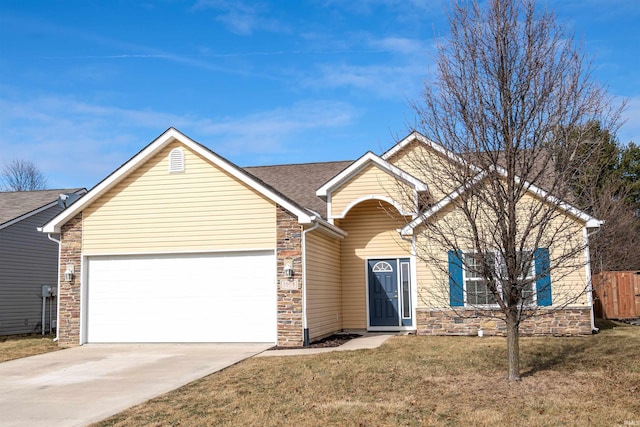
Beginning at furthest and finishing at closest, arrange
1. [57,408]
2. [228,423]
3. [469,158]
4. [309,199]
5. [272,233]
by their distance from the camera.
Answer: [309,199], [272,233], [469,158], [57,408], [228,423]

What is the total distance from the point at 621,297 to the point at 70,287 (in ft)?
58.0

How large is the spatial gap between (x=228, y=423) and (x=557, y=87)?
Result: 637 cm

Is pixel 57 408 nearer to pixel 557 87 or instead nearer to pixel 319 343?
pixel 319 343

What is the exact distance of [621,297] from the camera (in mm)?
20906

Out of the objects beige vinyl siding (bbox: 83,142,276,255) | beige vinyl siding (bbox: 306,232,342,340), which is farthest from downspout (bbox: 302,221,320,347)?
beige vinyl siding (bbox: 83,142,276,255)

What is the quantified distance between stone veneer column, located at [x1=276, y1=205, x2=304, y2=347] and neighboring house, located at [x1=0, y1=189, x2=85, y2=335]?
10689 millimetres

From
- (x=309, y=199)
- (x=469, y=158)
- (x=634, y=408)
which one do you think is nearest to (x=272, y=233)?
(x=309, y=199)

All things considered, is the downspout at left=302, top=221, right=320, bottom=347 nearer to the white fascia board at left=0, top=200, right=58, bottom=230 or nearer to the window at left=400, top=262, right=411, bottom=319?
the window at left=400, top=262, right=411, bottom=319

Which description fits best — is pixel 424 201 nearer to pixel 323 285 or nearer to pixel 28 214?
pixel 323 285

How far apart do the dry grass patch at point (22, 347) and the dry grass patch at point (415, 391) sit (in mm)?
6115

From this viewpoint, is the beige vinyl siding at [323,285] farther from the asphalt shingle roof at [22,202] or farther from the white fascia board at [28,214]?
the asphalt shingle roof at [22,202]

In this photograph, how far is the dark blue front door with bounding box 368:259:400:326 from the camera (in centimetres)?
1786

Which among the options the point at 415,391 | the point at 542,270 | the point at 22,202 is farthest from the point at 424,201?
the point at 22,202

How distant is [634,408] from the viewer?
7.47m
